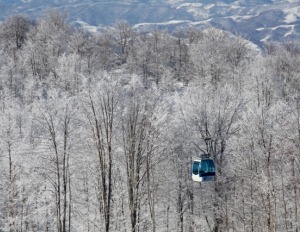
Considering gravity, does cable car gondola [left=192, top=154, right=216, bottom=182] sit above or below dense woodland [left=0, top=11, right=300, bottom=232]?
above

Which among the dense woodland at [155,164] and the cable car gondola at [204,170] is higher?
the cable car gondola at [204,170]

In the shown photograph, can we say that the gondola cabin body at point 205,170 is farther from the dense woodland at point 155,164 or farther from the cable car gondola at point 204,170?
the dense woodland at point 155,164

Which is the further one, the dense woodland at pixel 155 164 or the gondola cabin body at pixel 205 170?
the dense woodland at pixel 155 164

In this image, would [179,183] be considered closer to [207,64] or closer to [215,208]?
[215,208]

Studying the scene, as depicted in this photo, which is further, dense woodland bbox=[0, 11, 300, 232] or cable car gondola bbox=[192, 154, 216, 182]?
dense woodland bbox=[0, 11, 300, 232]

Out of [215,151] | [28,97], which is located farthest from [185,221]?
[28,97]

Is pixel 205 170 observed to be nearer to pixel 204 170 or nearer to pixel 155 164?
pixel 204 170

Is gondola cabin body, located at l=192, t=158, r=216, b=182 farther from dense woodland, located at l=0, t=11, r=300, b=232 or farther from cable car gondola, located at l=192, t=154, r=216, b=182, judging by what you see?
dense woodland, located at l=0, t=11, r=300, b=232

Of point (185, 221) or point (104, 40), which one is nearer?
point (185, 221)

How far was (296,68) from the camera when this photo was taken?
2960 inches

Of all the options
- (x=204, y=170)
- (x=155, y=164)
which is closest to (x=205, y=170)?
(x=204, y=170)

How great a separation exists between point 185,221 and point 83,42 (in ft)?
172

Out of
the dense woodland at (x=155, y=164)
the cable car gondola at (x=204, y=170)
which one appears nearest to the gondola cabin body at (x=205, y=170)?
the cable car gondola at (x=204, y=170)

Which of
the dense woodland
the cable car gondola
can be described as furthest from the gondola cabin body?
the dense woodland
